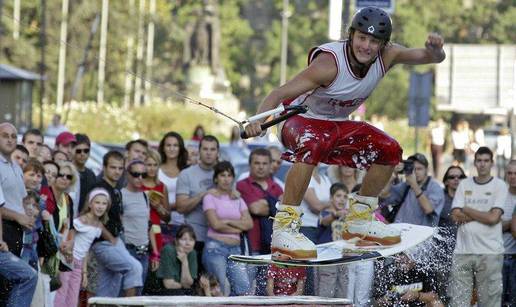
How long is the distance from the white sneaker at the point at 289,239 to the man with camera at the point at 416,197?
148 inches

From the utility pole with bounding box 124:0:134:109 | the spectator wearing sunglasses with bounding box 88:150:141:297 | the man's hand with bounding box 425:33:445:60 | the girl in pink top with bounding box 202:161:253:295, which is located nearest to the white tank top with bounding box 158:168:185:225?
the girl in pink top with bounding box 202:161:253:295

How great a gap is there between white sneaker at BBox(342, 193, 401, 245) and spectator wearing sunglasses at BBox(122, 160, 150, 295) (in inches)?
116

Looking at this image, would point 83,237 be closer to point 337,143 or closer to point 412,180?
point 337,143

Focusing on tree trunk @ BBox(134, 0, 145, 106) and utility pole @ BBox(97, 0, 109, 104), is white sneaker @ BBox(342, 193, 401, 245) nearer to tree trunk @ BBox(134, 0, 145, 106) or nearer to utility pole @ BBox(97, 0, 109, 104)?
utility pole @ BBox(97, 0, 109, 104)

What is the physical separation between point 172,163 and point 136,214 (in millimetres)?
1605

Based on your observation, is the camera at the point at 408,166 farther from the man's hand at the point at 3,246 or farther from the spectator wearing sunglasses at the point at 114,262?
the man's hand at the point at 3,246

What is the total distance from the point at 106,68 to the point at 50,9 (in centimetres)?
399

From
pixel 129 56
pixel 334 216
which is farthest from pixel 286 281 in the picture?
pixel 129 56

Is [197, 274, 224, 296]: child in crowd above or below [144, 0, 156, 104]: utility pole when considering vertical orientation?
below

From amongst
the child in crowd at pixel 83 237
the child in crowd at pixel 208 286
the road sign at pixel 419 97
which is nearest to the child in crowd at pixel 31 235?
the child in crowd at pixel 83 237

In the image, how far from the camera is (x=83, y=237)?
1314 centimetres

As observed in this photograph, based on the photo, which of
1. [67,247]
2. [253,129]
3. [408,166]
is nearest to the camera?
[253,129]

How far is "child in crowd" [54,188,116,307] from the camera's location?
1298cm

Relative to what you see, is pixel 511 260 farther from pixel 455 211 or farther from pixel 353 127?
pixel 353 127
